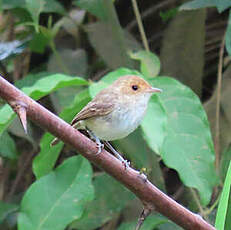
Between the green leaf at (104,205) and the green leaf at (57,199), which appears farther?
the green leaf at (104,205)

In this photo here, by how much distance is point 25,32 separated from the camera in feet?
8.87

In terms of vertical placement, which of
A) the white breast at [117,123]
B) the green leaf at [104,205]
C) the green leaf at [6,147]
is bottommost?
the green leaf at [104,205]

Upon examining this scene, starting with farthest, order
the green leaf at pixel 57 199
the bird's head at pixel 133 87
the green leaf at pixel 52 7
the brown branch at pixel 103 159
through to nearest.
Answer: the green leaf at pixel 52 7, the green leaf at pixel 57 199, the bird's head at pixel 133 87, the brown branch at pixel 103 159

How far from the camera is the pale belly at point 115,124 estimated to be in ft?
5.29

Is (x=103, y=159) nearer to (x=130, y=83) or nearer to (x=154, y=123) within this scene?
(x=154, y=123)

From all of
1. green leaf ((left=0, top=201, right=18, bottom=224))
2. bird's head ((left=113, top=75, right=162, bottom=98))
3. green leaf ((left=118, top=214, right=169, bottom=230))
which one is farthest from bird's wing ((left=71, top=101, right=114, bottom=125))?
green leaf ((left=0, top=201, right=18, bottom=224))

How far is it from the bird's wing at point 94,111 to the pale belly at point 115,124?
0.02 meters

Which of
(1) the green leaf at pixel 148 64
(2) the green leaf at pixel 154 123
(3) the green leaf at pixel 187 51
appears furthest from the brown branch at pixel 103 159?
(3) the green leaf at pixel 187 51

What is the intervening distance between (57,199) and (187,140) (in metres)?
0.54

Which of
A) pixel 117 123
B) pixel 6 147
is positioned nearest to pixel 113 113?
pixel 117 123

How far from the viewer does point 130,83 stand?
187 cm

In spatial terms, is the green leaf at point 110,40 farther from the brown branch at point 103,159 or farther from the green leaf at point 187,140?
the brown branch at point 103,159

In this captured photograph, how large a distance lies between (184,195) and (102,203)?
0.42 m

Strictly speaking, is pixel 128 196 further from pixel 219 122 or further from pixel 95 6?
pixel 95 6
